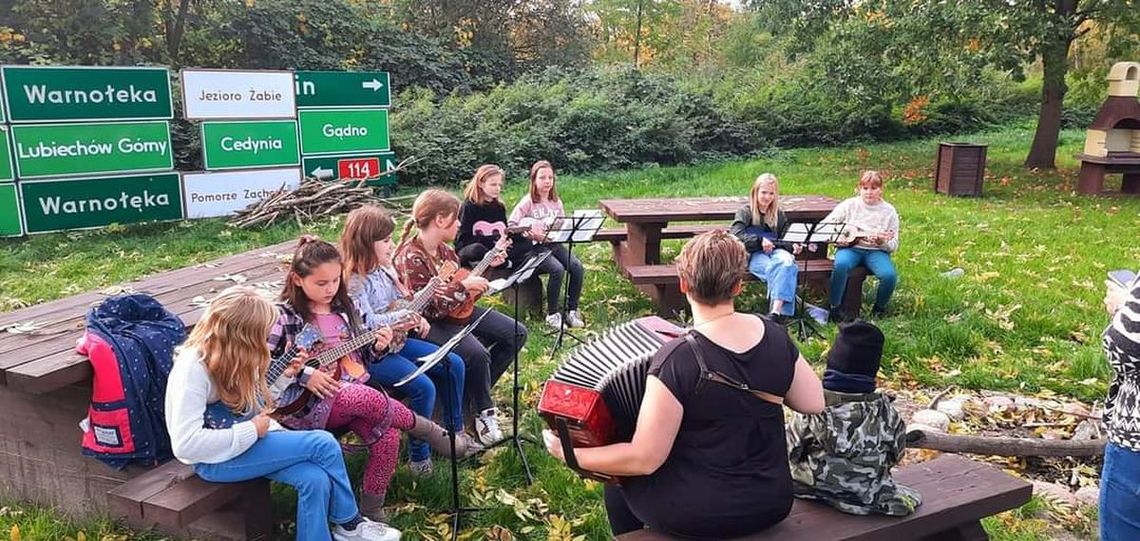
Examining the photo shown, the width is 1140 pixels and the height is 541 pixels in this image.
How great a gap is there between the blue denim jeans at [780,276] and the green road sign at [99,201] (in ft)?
23.5

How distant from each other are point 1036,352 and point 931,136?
674 inches

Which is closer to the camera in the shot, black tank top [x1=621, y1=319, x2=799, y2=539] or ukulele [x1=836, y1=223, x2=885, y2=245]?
black tank top [x1=621, y1=319, x2=799, y2=539]

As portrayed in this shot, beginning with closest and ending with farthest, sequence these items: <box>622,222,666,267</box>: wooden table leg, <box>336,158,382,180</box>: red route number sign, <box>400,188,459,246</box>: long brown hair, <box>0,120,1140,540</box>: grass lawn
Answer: <box>0,120,1140,540</box>: grass lawn → <box>400,188,459,246</box>: long brown hair → <box>622,222,666,267</box>: wooden table leg → <box>336,158,382,180</box>: red route number sign

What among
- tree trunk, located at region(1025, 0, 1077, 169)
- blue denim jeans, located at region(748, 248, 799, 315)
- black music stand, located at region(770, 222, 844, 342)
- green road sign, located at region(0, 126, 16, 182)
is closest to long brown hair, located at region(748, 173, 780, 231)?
black music stand, located at region(770, 222, 844, 342)

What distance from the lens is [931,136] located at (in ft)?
71.1

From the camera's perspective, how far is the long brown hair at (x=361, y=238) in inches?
170

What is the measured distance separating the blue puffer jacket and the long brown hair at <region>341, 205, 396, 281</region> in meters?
1.06

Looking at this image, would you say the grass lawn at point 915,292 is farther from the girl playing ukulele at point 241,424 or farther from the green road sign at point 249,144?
the green road sign at point 249,144

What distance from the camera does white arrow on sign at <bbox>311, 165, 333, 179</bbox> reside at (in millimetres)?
11430

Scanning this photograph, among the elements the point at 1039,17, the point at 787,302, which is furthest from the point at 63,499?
the point at 1039,17

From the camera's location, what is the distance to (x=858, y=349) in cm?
277

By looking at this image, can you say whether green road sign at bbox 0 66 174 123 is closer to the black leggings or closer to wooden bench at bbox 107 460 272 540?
the black leggings

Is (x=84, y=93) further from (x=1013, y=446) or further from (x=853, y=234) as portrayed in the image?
(x=1013, y=446)

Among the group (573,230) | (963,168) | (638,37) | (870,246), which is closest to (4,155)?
(573,230)
